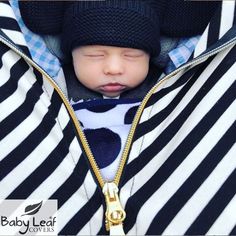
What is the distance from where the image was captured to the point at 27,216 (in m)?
0.90

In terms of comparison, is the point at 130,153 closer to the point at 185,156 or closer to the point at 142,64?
the point at 185,156

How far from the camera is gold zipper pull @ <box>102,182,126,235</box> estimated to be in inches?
33.6

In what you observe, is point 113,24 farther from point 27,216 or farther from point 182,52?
point 27,216

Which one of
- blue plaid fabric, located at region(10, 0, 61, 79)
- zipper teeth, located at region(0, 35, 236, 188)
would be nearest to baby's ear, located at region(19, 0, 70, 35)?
blue plaid fabric, located at region(10, 0, 61, 79)

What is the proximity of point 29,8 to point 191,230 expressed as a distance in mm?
597

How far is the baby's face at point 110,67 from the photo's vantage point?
41.3 inches

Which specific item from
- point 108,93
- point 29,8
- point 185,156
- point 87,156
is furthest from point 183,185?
point 29,8

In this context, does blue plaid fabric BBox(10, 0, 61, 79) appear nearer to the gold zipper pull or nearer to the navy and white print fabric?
the navy and white print fabric

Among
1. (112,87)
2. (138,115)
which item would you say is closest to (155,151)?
(138,115)

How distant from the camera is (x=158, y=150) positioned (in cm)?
93

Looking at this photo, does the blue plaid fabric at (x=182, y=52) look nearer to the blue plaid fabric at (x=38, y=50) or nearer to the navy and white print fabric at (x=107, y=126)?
the navy and white print fabric at (x=107, y=126)

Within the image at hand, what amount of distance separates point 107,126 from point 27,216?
0.83ft

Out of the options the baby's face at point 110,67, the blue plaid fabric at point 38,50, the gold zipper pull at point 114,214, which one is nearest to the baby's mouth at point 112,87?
the baby's face at point 110,67

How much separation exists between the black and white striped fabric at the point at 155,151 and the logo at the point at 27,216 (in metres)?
0.01
